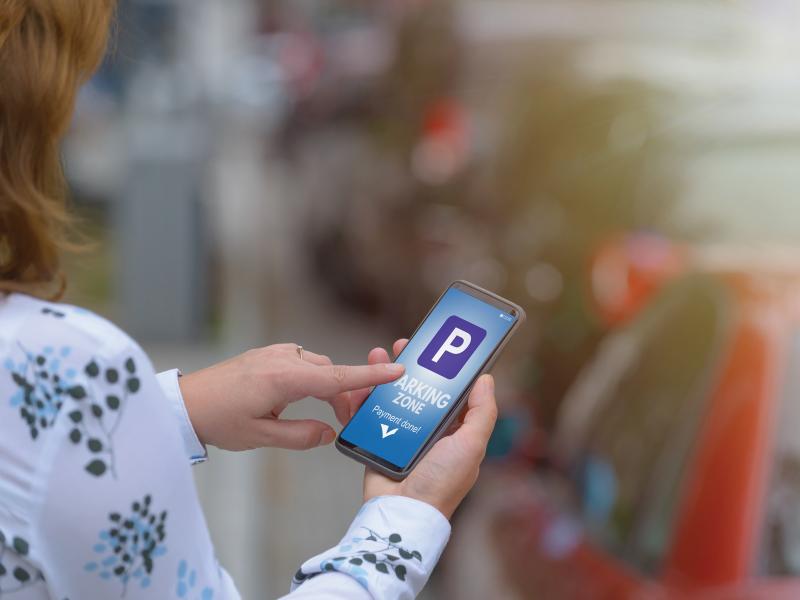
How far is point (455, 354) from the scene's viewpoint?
1.50 meters

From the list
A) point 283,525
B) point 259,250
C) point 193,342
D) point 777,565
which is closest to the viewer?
point 777,565

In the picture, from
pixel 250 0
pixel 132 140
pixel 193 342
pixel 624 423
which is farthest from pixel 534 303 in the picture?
pixel 250 0

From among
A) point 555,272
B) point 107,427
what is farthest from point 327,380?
point 555,272

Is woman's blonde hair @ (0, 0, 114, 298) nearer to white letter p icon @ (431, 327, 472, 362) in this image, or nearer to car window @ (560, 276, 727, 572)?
white letter p icon @ (431, 327, 472, 362)

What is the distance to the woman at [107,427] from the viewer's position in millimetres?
1163

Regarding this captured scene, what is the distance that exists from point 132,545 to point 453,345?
51cm

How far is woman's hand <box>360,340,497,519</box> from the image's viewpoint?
1.37 meters

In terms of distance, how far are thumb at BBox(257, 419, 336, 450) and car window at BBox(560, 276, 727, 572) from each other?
0.86 meters

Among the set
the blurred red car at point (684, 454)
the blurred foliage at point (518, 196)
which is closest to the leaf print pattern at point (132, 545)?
the blurred red car at point (684, 454)

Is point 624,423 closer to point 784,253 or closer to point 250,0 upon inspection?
point 784,253

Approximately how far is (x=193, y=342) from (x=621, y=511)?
17.0ft

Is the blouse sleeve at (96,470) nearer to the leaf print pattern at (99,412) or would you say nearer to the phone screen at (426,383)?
the leaf print pattern at (99,412)

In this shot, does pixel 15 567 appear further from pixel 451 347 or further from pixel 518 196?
pixel 518 196

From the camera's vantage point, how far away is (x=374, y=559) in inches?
50.5
